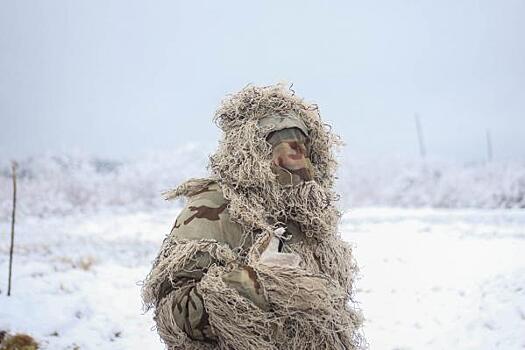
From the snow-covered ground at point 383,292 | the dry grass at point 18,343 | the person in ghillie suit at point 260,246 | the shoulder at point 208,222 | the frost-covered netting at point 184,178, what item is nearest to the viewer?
the person in ghillie suit at point 260,246

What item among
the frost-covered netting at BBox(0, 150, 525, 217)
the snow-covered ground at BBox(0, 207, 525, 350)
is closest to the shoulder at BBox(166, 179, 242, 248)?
the snow-covered ground at BBox(0, 207, 525, 350)

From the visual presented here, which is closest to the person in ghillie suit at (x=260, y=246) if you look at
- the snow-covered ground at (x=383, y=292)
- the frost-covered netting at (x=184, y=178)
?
the snow-covered ground at (x=383, y=292)

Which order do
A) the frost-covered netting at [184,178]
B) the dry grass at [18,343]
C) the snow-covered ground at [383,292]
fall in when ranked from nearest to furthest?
the dry grass at [18,343], the snow-covered ground at [383,292], the frost-covered netting at [184,178]

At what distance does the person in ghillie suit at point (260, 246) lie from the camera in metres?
1.78

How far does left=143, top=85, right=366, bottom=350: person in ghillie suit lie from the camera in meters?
1.78

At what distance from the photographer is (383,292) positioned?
7195mm

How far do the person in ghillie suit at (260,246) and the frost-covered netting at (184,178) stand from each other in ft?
59.4

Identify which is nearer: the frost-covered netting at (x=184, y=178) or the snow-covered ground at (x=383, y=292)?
the snow-covered ground at (x=383, y=292)

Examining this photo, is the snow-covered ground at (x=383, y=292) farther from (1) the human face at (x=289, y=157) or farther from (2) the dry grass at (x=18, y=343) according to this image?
(1) the human face at (x=289, y=157)

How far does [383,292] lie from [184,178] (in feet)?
69.3

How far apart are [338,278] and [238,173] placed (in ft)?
1.99

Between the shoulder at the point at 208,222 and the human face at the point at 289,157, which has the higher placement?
the human face at the point at 289,157

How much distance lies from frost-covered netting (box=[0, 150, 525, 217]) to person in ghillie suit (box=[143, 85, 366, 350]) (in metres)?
18.1

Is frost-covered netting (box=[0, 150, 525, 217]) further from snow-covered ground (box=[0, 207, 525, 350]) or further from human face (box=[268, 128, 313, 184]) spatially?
human face (box=[268, 128, 313, 184])
